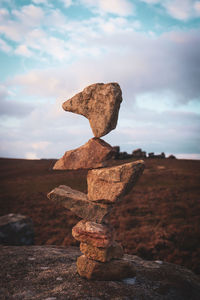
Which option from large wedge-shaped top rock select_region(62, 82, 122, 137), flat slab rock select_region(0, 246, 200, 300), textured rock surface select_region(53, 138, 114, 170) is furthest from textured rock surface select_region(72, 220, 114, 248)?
large wedge-shaped top rock select_region(62, 82, 122, 137)

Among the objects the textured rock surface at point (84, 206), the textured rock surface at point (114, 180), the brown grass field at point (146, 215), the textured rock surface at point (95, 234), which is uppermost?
the textured rock surface at point (114, 180)

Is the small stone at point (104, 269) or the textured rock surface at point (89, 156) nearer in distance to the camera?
the small stone at point (104, 269)

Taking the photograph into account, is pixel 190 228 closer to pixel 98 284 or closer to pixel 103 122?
pixel 98 284

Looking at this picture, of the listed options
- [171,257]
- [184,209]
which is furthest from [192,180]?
[171,257]

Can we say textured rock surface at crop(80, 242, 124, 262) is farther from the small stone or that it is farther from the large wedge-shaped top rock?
the large wedge-shaped top rock

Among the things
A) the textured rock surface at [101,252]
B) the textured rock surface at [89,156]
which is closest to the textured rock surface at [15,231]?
the textured rock surface at [101,252]

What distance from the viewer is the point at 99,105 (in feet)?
18.8

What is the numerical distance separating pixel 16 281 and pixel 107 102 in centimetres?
519

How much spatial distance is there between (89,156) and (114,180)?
1.11 metres

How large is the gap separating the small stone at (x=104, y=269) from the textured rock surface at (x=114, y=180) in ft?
5.58

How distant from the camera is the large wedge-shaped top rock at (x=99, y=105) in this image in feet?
18.1

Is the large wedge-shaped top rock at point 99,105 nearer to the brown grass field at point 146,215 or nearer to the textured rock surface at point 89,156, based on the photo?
the textured rock surface at point 89,156

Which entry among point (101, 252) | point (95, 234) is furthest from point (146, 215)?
point (95, 234)

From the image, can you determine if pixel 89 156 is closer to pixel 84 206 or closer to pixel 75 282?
pixel 84 206
